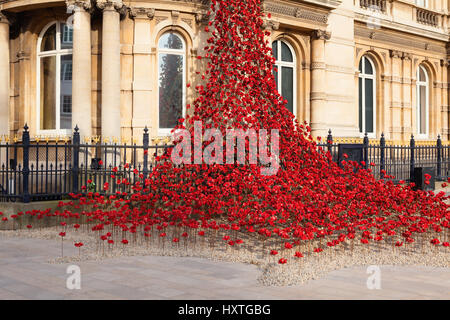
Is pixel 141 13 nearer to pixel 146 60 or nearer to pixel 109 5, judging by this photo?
pixel 109 5

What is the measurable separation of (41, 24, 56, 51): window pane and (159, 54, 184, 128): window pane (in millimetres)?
3001

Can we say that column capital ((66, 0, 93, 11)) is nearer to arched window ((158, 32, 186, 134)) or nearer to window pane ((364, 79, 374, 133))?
arched window ((158, 32, 186, 134))

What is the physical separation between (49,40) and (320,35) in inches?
313

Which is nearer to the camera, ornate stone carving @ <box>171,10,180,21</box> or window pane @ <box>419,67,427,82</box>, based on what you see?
ornate stone carving @ <box>171,10,180,21</box>

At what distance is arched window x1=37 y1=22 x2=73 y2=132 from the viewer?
48.9 ft

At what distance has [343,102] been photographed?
17.5 m

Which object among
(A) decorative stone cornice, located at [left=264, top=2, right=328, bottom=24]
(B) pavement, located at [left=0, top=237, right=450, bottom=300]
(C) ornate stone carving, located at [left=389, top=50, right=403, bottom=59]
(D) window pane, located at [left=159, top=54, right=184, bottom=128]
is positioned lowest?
(B) pavement, located at [left=0, top=237, right=450, bottom=300]

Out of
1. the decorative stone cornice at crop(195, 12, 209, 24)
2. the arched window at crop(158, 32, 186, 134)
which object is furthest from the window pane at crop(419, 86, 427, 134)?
the arched window at crop(158, 32, 186, 134)

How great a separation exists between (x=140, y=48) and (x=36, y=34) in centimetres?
320

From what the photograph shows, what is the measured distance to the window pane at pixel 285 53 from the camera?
55.6 ft

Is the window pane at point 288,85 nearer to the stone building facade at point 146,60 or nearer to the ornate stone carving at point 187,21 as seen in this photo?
the stone building facade at point 146,60

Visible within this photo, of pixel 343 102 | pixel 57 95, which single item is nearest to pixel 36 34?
pixel 57 95

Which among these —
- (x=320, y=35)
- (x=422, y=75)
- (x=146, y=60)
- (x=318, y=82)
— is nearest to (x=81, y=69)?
(x=146, y=60)

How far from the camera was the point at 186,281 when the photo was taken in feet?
21.1
